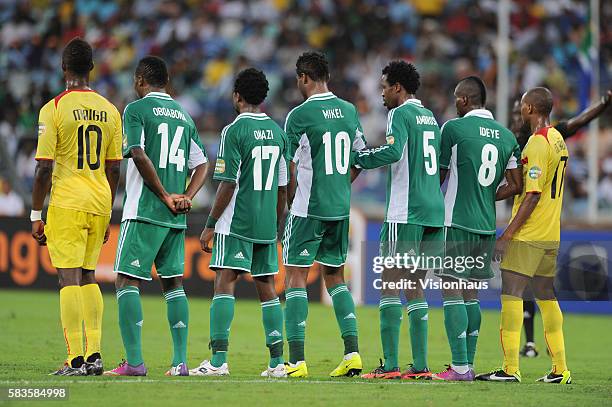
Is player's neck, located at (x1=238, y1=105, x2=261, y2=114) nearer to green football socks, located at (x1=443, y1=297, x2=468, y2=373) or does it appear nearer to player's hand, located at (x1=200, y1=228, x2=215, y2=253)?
player's hand, located at (x1=200, y1=228, x2=215, y2=253)

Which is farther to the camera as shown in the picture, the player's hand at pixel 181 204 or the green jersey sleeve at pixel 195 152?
the green jersey sleeve at pixel 195 152

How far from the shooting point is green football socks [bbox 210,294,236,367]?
9820 mm

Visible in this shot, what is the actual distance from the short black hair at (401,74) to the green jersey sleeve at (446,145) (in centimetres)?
51

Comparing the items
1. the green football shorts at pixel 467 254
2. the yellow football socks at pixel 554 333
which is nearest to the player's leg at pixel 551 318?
the yellow football socks at pixel 554 333

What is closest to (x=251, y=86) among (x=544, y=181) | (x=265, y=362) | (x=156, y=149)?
(x=156, y=149)

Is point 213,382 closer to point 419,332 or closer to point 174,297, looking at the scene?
point 174,297

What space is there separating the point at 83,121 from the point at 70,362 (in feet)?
6.53

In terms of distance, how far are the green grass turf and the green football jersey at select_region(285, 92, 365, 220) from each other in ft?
4.95

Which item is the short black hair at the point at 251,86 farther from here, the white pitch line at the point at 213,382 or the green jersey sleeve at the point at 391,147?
the white pitch line at the point at 213,382

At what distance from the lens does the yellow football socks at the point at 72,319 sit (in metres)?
9.36

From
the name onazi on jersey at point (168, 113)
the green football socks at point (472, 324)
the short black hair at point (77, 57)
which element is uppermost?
the short black hair at point (77, 57)

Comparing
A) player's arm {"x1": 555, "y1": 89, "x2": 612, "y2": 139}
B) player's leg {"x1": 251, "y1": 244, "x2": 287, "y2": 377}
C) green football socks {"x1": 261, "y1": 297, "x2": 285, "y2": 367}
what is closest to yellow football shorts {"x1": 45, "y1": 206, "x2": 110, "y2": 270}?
player's leg {"x1": 251, "y1": 244, "x2": 287, "y2": 377}

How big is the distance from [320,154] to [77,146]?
2.11 metres

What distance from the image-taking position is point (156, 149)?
31.6 feet
